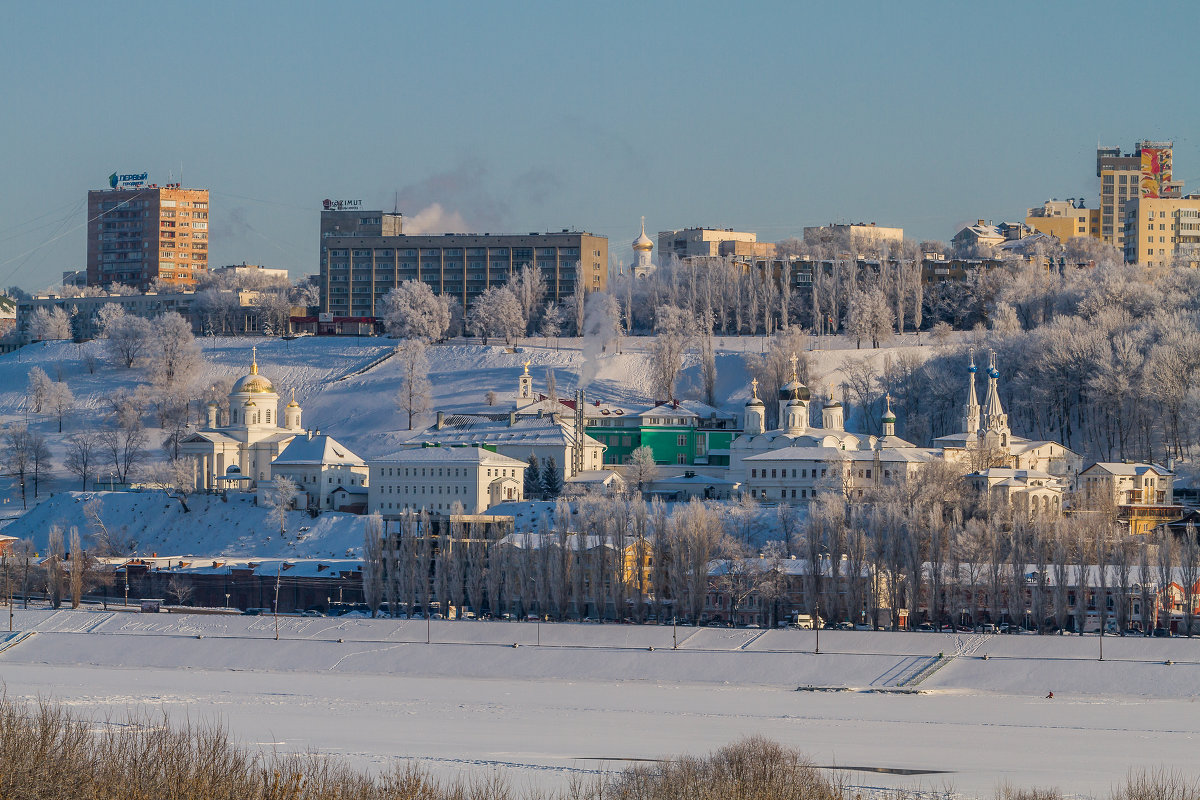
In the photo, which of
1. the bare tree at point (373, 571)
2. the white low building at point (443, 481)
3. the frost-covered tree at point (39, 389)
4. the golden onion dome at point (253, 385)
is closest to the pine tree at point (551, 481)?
the white low building at point (443, 481)

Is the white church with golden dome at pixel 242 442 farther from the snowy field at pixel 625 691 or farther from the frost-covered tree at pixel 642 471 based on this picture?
the snowy field at pixel 625 691

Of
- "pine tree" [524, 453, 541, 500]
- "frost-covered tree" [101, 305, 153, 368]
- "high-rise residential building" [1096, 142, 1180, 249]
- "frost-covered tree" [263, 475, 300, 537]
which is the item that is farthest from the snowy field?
"high-rise residential building" [1096, 142, 1180, 249]

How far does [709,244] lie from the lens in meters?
151

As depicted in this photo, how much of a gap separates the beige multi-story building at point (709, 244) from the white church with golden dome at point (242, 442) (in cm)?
5736

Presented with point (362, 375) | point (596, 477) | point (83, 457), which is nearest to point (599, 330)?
point (362, 375)

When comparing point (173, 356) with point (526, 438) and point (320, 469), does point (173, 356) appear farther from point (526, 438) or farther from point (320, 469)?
point (526, 438)

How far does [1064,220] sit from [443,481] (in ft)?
280

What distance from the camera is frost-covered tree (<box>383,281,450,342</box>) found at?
117 metres

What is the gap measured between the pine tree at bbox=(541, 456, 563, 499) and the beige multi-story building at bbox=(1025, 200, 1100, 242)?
243 ft

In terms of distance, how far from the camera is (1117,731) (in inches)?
1720

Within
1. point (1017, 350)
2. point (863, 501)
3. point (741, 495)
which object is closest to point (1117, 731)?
point (863, 501)

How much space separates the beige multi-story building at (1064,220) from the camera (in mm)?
154250

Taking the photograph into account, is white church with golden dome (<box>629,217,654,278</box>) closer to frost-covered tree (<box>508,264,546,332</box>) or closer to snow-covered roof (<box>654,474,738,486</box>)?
frost-covered tree (<box>508,264,546,332</box>)

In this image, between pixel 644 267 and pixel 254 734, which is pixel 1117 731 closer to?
pixel 254 734
